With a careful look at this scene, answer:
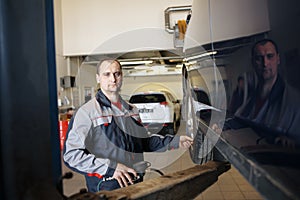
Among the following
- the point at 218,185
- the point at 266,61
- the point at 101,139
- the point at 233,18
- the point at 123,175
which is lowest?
the point at 218,185

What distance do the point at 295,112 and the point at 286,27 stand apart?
17cm

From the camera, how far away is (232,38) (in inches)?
31.5

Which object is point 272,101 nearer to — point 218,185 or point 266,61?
point 266,61

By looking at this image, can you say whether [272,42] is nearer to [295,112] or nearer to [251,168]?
[295,112]

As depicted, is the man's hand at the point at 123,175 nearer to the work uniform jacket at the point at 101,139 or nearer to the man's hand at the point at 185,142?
the work uniform jacket at the point at 101,139

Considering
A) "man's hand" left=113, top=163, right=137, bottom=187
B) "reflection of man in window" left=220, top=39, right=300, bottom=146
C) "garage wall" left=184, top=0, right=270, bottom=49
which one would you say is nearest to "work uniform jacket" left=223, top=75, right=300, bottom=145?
"reflection of man in window" left=220, top=39, right=300, bottom=146

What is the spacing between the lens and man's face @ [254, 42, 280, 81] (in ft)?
1.77

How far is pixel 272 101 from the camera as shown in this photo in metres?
0.57

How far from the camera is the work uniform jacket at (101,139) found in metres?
1.15

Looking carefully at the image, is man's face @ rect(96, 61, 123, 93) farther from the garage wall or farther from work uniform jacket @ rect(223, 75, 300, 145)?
work uniform jacket @ rect(223, 75, 300, 145)

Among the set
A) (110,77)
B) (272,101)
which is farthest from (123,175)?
(272,101)

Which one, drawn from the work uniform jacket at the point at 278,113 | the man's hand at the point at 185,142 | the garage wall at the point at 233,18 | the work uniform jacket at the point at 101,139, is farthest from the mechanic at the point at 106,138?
the work uniform jacket at the point at 278,113

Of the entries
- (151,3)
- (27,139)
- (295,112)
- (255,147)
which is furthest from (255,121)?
(151,3)

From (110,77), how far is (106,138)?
0.31m
